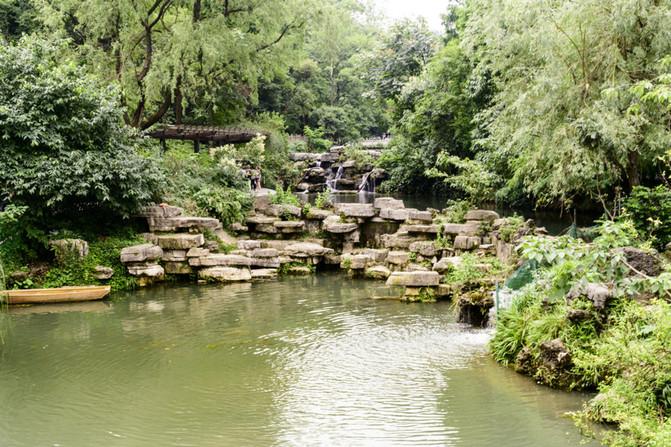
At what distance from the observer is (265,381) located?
855 centimetres

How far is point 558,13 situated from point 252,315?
816cm

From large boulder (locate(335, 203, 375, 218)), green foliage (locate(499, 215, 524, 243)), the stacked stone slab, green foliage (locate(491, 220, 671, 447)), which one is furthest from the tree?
green foliage (locate(491, 220, 671, 447))

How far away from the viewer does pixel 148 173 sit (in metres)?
15.9

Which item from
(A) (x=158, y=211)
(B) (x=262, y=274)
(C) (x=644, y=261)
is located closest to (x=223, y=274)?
(B) (x=262, y=274)

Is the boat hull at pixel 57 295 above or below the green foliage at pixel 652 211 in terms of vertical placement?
below

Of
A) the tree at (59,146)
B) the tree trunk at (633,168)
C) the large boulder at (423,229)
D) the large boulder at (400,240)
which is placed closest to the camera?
the tree trunk at (633,168)

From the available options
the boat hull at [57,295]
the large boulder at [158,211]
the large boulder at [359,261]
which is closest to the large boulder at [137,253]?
the large boulder at [158,211]

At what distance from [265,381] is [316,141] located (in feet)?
108

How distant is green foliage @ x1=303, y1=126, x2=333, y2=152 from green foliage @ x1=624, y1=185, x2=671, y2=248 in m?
30.3

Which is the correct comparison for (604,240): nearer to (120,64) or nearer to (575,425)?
(575,425)

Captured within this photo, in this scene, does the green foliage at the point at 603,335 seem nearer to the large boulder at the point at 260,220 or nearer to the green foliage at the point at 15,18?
the large boulder at the point at 260,220

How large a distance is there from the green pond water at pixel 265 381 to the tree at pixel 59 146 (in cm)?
295

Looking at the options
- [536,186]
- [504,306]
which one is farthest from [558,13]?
[504,306]

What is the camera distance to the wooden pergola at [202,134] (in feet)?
82.6
